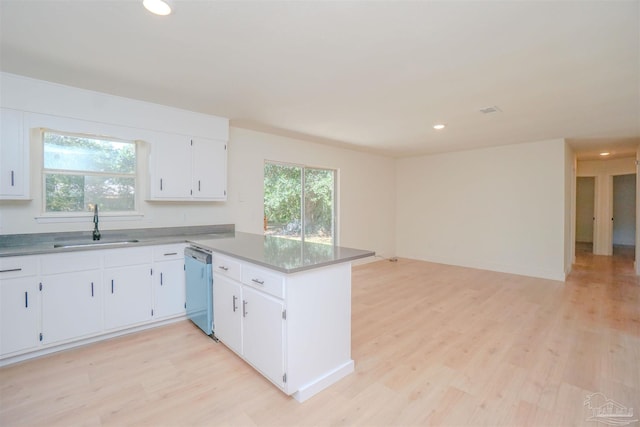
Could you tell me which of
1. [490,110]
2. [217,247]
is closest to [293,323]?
[217,247]

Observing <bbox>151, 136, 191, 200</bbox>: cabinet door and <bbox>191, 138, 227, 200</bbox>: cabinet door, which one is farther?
<bbox>191, 138, 227, 200</bbox>: cabinet door

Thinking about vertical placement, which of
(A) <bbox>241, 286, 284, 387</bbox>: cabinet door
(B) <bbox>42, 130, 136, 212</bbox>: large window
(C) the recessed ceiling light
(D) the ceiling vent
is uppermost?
(D) the ceiling vent

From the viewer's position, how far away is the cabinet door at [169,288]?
305 centimetres

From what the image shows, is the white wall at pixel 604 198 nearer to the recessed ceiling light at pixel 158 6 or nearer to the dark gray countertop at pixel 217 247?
the dark gray countertop at pixel 217 247

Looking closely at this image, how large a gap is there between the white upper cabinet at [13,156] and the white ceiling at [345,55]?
412mm

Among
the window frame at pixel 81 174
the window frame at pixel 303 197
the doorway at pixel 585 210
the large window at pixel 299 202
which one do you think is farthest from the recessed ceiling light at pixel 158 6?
the doorway at pixel 585 210

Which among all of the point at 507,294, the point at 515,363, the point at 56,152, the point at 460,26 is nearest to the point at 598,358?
the point at 515,363

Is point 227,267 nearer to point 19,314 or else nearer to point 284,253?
point 284,253

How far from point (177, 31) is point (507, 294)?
16.1 ft

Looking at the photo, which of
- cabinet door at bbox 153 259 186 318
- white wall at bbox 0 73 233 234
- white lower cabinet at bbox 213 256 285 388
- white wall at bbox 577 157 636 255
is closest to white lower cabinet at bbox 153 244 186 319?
cabinet door at bbox 153 259 186 318

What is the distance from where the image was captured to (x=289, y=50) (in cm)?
213

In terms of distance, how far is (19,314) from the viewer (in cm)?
237

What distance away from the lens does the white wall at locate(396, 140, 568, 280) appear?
504 cm

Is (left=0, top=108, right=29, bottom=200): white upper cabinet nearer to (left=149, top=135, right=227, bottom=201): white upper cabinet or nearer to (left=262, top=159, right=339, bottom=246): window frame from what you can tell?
(left=149, top=135, right=227, bottom=201): white upper cabinet
